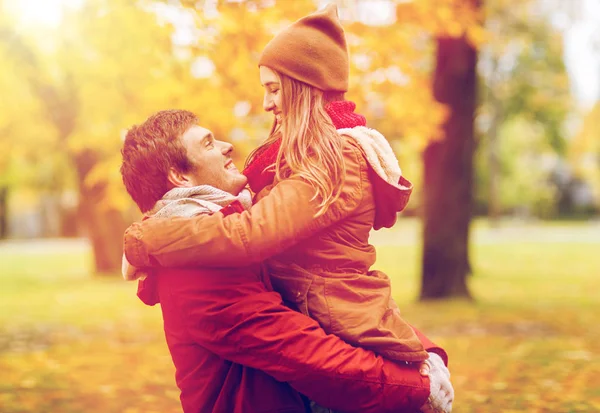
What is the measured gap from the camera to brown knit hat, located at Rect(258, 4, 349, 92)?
2.59m

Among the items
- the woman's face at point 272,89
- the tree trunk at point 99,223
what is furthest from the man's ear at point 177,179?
the tree trunk at point 99,223

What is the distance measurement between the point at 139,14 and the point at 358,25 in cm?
227

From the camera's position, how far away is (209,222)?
2.32 m

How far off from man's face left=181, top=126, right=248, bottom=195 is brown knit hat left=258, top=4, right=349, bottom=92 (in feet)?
1.16

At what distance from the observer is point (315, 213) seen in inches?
94.0

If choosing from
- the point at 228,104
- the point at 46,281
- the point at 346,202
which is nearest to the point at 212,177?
the point at 346,202

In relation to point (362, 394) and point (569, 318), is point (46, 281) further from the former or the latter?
point (362, 394)

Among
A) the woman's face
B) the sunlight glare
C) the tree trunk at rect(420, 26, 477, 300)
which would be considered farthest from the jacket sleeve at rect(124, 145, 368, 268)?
the sunlight glare

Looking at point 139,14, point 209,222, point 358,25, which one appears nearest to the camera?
point 209,222

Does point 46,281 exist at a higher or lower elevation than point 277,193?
lower

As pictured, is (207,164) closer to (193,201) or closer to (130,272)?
(193,201)

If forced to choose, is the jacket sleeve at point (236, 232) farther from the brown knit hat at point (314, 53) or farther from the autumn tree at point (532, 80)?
the autumn tree at point (532, 80)

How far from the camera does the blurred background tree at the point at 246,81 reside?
6973 mm

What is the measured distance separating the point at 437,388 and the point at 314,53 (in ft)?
4.02
